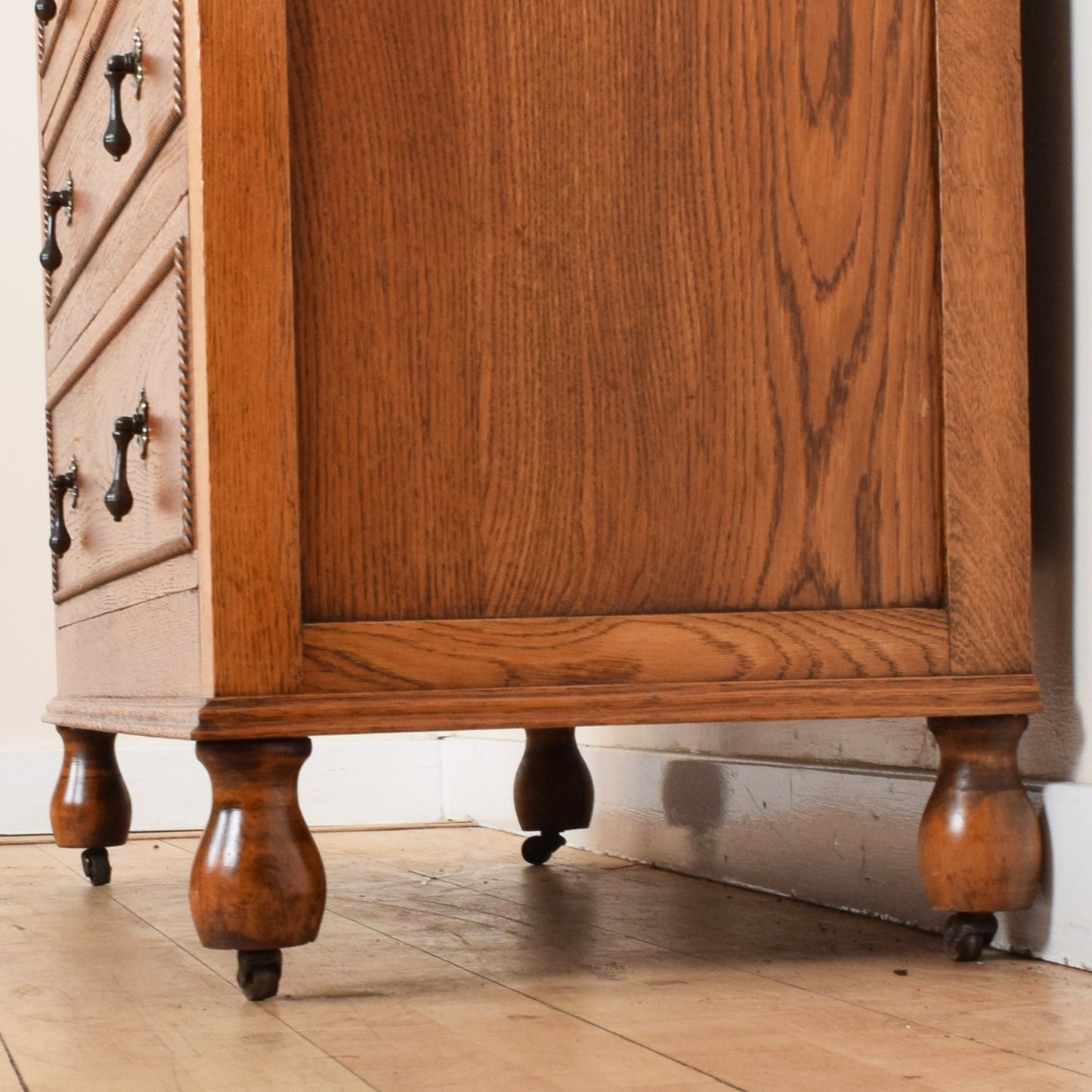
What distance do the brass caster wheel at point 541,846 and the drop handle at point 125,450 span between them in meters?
0.60

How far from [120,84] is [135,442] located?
0.23m

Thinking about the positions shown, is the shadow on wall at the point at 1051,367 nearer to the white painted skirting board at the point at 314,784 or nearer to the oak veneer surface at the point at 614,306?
the oak veneer surface at the point at 614,306

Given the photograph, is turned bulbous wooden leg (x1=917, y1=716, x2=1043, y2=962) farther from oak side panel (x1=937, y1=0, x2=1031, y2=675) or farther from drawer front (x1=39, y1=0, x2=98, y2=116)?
drawer front (x1=39, y1=0, x2=98, y2=116)

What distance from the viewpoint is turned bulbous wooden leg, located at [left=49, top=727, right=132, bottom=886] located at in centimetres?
143

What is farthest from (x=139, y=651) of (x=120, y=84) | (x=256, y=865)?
(x=120, y=84)

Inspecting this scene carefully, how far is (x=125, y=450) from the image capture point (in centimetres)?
103

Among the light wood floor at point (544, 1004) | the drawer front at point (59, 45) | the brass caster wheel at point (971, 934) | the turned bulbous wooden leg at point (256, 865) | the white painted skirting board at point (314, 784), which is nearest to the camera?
the light wood floor at point (544, 1004)

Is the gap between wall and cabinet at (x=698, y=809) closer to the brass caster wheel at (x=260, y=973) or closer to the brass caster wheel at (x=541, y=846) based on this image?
the brass caster wheel at (x=541, y=846)

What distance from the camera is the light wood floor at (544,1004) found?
2.28 ft

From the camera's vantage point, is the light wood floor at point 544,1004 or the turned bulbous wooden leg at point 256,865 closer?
the light wood floor at point 544,1004

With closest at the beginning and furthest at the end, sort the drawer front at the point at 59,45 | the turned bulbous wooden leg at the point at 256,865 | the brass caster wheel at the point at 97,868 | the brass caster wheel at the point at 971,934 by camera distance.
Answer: the turned bulbous wooden leg at the point at 256,865 → the brass caster wheel at the point at 971,934 → the drawer front at the point at 59,45 → the brass caster wheel at the point at 97,868

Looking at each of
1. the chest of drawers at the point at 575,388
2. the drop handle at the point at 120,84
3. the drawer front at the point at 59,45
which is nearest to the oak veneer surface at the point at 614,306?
the chest of drawers at the point at 575,388

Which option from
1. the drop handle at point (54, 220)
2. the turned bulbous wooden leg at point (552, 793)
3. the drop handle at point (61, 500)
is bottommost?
the turned bulbous wooden leg at point (552, 793)

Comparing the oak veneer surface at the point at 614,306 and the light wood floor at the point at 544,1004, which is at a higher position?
the oak veneer surface at the point at 614,306
